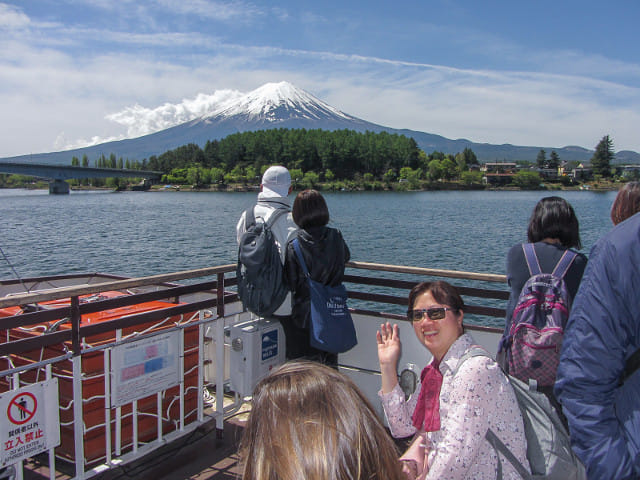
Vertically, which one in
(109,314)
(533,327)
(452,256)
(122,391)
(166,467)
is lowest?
(452,256)

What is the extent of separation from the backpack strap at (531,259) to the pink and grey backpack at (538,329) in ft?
0.20

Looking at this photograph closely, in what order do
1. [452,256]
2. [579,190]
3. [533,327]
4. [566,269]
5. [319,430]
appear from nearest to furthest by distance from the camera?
[319,430], [533,327], [566,269], [452,256], [579,190]

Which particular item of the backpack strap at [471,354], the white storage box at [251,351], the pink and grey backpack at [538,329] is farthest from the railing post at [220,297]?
the backpack strap at [471,354]

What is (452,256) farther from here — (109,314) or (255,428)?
(255,428)

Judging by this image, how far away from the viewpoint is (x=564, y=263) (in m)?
2.45

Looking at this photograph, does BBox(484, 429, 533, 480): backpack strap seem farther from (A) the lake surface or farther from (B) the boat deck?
(A) the lake surface

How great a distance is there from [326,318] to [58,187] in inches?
4292

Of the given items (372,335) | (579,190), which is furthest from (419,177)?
(372,335)

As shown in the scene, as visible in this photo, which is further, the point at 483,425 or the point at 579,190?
the point at 579,190

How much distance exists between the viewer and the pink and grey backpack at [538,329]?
225cm

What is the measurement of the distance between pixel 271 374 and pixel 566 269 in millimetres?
1960

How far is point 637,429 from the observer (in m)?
1.32

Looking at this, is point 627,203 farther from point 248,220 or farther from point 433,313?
point 248,220

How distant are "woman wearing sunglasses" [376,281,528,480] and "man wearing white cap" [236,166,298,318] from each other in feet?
4.46
